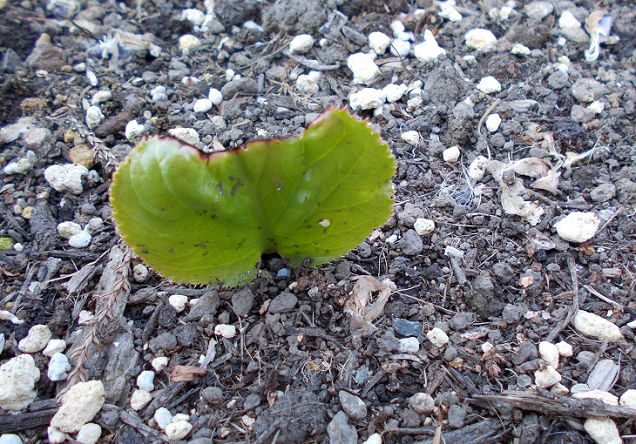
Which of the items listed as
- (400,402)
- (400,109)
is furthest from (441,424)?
(400,109)

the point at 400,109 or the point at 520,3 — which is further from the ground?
the point at 520,3

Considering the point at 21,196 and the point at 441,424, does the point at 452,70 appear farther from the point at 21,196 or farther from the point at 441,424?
the point at 21,196

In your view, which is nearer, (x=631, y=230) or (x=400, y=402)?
(x=400, y=402)

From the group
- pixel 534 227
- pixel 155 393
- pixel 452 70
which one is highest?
pixel 452 70

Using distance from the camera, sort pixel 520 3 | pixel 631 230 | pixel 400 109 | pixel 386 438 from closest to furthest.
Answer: pixel 386 438 → pixel 631 230 → pixel 400 109 → pixel 520 3

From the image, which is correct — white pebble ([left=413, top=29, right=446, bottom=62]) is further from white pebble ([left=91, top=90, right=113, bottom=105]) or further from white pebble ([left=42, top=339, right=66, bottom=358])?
white pebble ([left=42, top=339, right=66, bottom=358])

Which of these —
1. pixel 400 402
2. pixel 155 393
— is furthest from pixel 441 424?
pixel 155 393

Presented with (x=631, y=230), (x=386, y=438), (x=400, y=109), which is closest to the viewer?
(x=386, y=438)

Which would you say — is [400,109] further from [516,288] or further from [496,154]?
[516,288]
